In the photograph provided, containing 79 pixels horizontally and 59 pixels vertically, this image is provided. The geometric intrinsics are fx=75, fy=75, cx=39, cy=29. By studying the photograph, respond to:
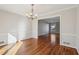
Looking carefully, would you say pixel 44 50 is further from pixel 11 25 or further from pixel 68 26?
pixel 11 25

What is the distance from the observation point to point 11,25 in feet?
9.88

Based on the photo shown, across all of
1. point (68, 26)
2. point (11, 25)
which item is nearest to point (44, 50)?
point (68, 26)

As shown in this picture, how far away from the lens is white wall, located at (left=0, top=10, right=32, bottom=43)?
8.97ft

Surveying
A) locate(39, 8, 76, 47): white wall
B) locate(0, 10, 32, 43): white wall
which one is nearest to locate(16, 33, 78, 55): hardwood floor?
locate(39, 8, 76, 47): white wall

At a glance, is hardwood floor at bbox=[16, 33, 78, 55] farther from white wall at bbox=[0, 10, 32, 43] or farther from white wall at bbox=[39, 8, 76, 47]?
white wall at bbox=[0, 10, 32, 43]

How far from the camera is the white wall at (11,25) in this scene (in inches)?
108

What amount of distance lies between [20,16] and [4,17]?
1.87 feet

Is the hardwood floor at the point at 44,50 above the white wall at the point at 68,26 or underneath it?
underneath

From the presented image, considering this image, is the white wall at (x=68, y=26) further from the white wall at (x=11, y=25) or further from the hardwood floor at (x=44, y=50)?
the white wall at (x=11, y=25)

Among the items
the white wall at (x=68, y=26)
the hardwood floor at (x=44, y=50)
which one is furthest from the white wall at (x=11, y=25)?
the white wall at (x=68, y=26)

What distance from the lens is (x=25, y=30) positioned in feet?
11.1
